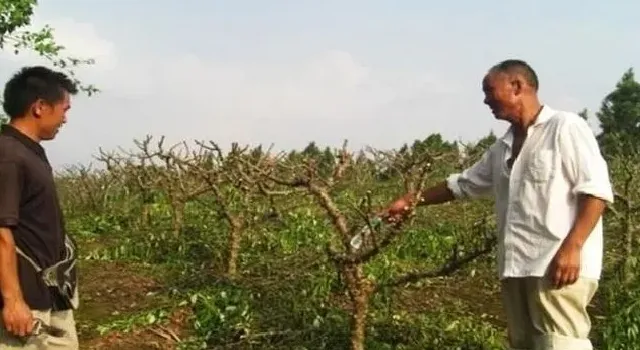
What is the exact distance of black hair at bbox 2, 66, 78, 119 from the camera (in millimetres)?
3373

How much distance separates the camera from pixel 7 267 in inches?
125

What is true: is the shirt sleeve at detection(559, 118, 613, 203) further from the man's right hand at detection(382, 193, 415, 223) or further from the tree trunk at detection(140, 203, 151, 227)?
the tree trunk at detection(140, 203, 151, 227)

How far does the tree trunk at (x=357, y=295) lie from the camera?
472cm

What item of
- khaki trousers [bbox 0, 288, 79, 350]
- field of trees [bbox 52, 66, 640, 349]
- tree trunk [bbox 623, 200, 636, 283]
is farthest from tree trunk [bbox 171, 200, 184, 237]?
khaki trousers [bbox 0, 288, 79, 350]

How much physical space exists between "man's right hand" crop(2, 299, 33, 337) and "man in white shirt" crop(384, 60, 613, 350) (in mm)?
1872

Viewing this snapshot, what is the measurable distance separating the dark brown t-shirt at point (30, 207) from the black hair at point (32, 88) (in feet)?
0.29

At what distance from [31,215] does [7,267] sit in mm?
227

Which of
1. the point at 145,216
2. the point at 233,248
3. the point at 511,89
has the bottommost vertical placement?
the point at 233,248

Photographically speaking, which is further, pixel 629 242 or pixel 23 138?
pixel 629 242

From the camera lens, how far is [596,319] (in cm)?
611

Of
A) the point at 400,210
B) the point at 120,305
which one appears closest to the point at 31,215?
the point at 400,210

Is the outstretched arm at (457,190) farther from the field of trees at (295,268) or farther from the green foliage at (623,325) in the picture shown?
the green foliage at (623,325)

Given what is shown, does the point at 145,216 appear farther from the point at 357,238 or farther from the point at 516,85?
the point at 516,85

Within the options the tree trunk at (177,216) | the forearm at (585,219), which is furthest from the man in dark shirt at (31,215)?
the tree trunk at (177,216)
